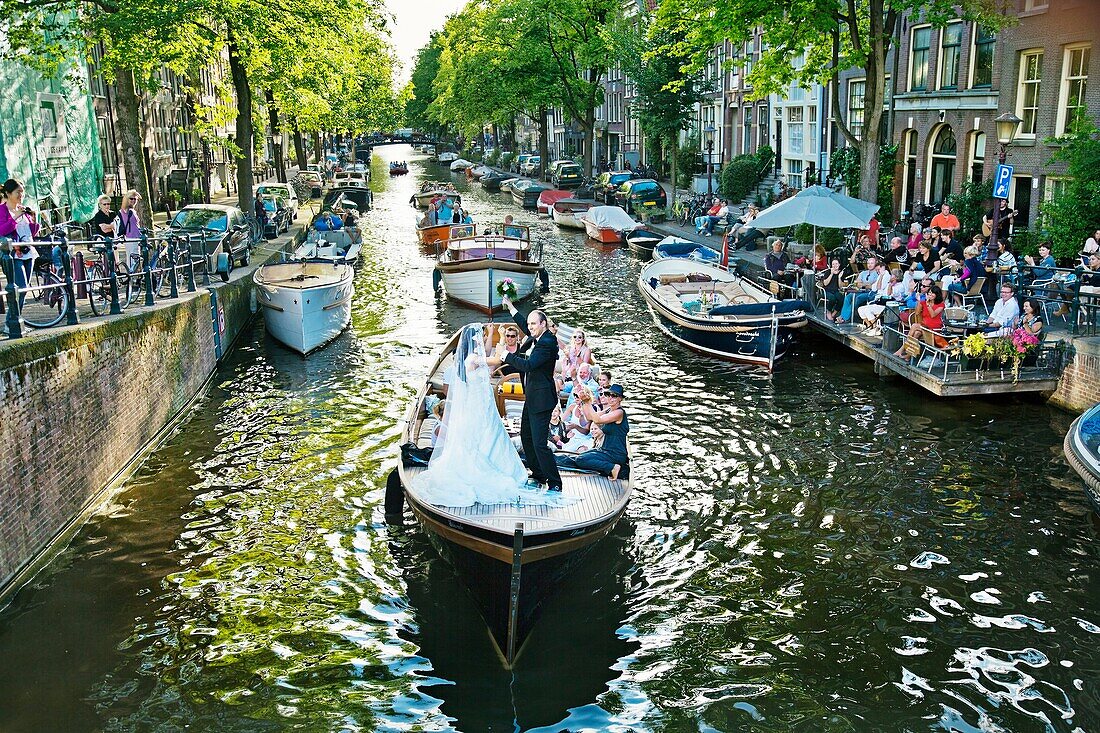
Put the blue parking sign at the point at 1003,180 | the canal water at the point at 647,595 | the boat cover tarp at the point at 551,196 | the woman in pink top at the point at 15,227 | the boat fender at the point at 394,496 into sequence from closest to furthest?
1. the canal water at the point at 647,595
2. the boat fender at the point at 394,496
3. the woman in pink top at the point at 15,227
4. the blue parking sign at the point at 1003,180
5. the boat cover tarp at the point at 551,196

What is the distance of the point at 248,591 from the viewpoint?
1070 centimetres

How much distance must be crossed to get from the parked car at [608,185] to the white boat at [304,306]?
2589cm

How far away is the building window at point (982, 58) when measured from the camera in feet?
97.1

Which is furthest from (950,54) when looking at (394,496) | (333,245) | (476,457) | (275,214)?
(476,457)

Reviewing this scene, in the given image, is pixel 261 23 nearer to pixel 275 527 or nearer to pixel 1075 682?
pixel 275 527

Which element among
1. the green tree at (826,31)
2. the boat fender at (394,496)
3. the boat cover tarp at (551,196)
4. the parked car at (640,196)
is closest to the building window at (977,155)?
the green tree at (826,31)

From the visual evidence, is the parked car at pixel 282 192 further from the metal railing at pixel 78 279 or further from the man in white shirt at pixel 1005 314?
the man in white shirt at pixel 1005 314

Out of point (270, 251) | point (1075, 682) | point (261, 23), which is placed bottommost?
point (1075, 682)

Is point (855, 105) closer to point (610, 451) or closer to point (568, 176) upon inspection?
point (568, 176)

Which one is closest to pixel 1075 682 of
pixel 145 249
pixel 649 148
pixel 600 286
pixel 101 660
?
pixel 101 660

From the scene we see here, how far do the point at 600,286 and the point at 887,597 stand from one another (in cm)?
2028

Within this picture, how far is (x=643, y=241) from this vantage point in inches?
1367

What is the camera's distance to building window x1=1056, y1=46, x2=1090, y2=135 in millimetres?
25203

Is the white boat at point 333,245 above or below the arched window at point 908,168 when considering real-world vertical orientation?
below
